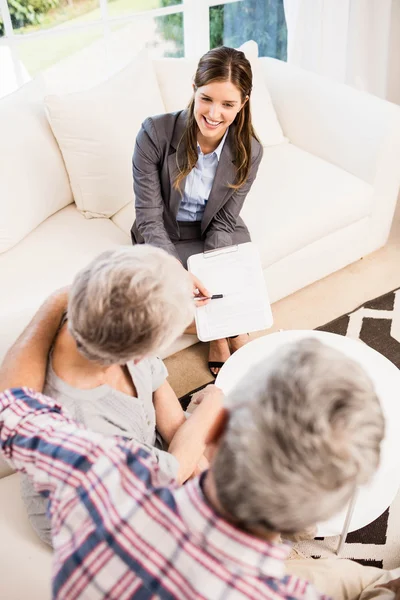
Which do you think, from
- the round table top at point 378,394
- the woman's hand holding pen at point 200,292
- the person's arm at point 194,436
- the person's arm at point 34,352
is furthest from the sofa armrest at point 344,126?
the person's arm at point 34,352

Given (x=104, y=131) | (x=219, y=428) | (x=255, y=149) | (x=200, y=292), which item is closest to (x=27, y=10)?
(x=104, y=131)

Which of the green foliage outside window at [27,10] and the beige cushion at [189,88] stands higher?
the green foliage outside window at [27,10]

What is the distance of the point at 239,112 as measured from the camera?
181cm

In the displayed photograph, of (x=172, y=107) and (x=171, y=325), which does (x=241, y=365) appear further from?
(x=172, y=107)

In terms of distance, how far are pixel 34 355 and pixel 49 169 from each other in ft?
3.75

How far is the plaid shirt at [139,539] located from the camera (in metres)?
0.66

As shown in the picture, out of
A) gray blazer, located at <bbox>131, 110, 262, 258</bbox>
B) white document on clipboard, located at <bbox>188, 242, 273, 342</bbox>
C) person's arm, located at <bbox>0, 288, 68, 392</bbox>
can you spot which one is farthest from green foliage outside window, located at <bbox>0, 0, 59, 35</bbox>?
person's arm, located at <bbox>0, 288, 68, 392</bbox>

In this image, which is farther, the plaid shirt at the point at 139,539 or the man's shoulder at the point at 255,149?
the man's shoulder at the point at 255,149

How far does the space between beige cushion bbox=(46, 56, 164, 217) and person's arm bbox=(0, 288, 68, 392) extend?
97 centimetres

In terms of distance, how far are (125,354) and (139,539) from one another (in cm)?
33

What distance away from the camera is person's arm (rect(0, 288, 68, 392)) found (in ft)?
3.45

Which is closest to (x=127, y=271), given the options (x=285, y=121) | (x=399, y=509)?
(x=399, y=509)

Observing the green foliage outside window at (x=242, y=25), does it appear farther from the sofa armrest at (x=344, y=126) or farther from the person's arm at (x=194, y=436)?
the person's arm at (x=194, y=436)

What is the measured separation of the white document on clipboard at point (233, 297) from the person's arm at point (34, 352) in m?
0.60
